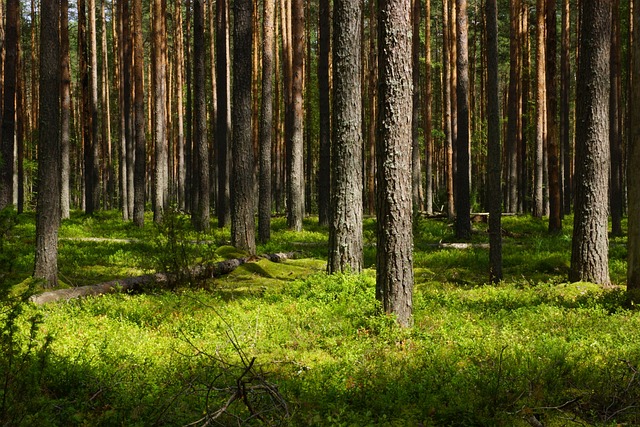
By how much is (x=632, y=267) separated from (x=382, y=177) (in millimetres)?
4510

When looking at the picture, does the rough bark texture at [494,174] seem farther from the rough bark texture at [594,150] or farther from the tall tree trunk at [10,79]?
the tall tree trunk at [10,79]

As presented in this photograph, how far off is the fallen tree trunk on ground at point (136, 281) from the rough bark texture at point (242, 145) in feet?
4.55

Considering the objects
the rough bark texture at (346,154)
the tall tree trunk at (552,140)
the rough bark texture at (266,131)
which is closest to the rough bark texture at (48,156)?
the rough bark texture at (346,154)

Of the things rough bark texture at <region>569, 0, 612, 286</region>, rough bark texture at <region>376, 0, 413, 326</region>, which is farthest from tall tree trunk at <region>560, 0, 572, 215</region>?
rough bark texture at <region>376, 0, 413, 326</region>

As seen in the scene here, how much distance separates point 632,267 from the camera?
878 centimetres

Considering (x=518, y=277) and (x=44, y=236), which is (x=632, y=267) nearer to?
(x=518, y=277)

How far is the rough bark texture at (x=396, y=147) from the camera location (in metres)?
7.23

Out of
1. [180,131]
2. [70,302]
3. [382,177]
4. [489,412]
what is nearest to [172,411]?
[489,412]

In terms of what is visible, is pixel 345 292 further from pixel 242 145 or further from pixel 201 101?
pixel 201 101

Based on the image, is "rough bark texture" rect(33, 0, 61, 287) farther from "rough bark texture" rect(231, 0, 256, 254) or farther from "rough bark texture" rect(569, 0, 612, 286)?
Answer: "rough bark texture" rect(569, 0, 612, 286)

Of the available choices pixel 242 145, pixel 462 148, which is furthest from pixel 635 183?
pixel 462 148

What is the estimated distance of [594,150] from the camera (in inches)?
404

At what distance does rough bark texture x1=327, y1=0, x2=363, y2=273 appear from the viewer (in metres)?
10.1

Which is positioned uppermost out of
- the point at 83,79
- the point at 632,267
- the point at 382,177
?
the point at 83,79
